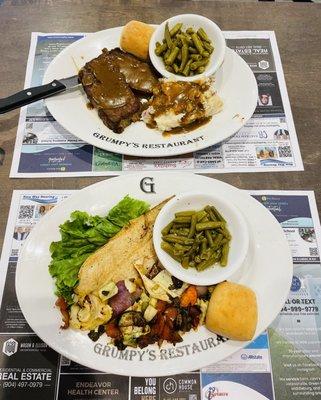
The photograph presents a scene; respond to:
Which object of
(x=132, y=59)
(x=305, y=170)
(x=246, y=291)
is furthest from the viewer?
(x=132, y=59)

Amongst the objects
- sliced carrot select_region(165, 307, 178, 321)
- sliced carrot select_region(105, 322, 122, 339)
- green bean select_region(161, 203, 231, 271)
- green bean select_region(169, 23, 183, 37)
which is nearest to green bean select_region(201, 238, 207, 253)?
green bean select_region(161, 203, 231, 271)

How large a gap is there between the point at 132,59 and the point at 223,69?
18.4 inches

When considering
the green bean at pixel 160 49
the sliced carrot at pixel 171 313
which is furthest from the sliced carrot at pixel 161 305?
the green bean at pixel 160 49

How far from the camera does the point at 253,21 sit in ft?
7.96

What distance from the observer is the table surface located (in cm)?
209

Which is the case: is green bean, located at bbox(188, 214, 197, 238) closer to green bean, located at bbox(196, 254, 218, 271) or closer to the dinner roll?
green bean, located at bbox(196, 254, 218, 271)

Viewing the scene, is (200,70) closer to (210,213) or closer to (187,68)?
(187,68)

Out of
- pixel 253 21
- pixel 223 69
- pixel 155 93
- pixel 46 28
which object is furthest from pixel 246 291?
pixel 46 28

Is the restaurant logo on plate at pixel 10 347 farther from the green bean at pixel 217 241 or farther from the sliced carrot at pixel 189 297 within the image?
the green bean at pixel 217 241

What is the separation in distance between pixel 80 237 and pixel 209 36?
123 cm

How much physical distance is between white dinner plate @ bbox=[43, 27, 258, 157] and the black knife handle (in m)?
0.04

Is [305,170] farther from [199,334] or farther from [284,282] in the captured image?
[199,334]

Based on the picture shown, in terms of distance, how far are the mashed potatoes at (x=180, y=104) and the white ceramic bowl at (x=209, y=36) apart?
0.19ft

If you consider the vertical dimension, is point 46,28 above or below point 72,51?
above
